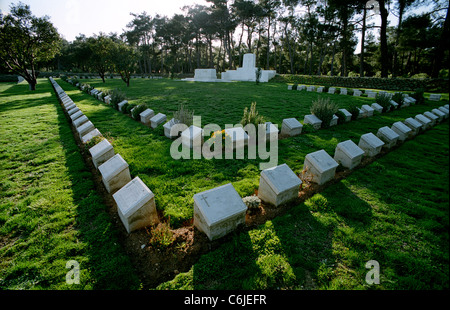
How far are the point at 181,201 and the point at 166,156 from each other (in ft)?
6.13

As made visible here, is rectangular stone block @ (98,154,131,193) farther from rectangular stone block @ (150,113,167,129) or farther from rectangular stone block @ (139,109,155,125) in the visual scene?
rectangular stone block @ (139,109,155,125)

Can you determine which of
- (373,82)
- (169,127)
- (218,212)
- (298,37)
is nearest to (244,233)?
(218,212)

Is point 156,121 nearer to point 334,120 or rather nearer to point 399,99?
point 334,120

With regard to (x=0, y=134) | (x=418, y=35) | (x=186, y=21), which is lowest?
(x=0, y=134)

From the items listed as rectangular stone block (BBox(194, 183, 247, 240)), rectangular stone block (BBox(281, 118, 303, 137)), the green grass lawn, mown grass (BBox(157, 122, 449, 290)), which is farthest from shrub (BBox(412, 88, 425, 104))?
rectangular stone block (BBox(194, 183, 247, 240))

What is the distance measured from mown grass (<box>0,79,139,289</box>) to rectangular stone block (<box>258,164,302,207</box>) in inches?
88.3

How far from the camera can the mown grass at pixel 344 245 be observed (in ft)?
7.13

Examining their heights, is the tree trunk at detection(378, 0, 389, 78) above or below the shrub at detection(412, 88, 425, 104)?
above

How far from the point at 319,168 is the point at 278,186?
1182mm

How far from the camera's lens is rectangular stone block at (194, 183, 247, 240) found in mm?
2602

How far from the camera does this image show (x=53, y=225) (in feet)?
9.49
